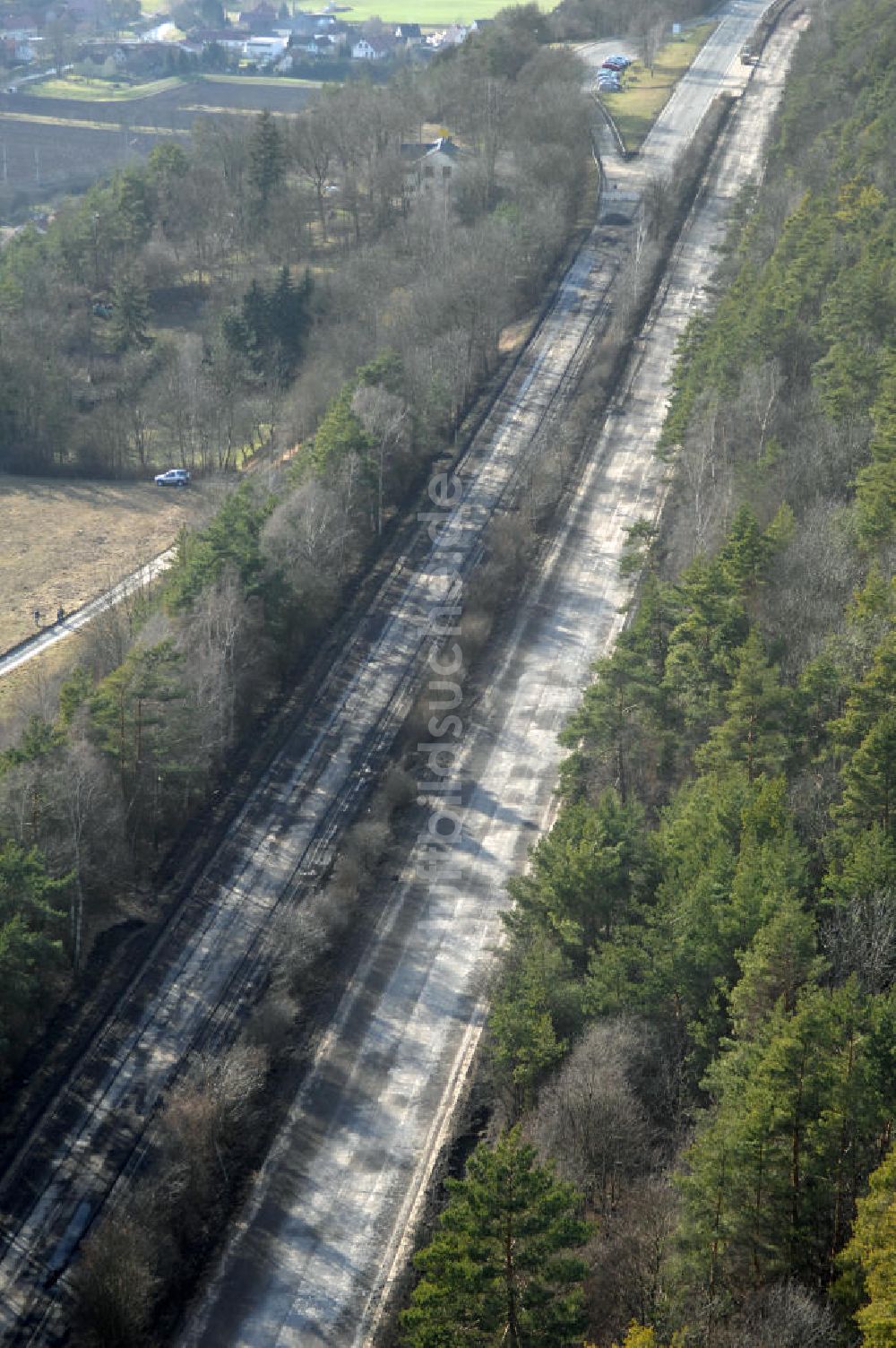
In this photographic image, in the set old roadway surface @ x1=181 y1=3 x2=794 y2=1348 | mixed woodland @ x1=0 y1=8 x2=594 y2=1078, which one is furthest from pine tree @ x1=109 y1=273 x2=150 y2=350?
old roadway surface @ x1=181 y1=3 x2=794 y2=1348

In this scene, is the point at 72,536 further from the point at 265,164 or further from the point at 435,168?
the point at 435,168

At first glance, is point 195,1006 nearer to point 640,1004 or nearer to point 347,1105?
point 347,1105

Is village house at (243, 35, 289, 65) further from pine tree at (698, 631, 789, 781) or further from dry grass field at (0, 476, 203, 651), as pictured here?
pine tree at (698, 631, 789, 781)

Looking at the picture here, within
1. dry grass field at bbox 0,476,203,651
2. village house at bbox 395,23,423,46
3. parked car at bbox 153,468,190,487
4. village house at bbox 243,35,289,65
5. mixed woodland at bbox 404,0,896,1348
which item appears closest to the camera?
mixed woodland at bbox 404,0,896,1348

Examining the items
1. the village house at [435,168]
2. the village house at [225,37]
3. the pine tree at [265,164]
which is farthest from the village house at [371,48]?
the pine tree at [265,164]

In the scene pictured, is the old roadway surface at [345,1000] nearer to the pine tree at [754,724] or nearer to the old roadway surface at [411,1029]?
the old roadway surface at [411,1029]

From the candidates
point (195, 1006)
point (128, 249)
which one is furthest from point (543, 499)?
point (128, 249)
